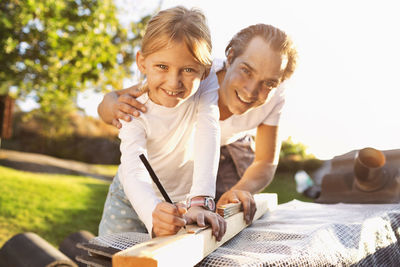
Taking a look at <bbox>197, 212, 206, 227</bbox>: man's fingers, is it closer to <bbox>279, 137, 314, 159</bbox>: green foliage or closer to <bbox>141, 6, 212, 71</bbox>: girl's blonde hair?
<bbox>141, 6, 212, 71</bbox>: girl's blonde hair

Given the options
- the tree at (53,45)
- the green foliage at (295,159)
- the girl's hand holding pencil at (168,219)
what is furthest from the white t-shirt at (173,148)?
the green foliage at (295,159)

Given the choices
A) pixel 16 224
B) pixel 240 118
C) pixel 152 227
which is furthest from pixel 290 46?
pixel 16 224

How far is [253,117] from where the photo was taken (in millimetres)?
2137

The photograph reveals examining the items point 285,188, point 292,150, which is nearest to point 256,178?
point 285,188

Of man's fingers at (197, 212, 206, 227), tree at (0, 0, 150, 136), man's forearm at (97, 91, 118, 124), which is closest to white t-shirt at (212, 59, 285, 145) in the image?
man's forearm at (97, 91, 118, 124)

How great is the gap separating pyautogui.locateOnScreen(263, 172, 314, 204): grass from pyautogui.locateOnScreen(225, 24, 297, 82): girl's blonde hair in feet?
19.8

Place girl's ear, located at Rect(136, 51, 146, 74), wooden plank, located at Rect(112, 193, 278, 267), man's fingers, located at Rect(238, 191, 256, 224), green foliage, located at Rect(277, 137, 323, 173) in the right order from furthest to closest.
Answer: green foliage, located at Rect(277, 137, 323, 173), man's fingers, located at Rect(238, 191, 256, 224), girl's ear, located at Rect(136, 51, 146, 74), wooden plank, located at Rect(112, 193, 278, 267)

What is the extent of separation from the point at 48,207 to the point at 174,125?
5208 millimetres

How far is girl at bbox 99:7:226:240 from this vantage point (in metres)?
1.25

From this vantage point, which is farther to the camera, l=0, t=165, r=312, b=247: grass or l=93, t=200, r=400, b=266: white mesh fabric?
l=0, t=165, r=312, b=247: grass

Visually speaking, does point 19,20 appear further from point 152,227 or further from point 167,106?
point 152,227

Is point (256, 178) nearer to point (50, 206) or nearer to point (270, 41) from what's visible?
point (270, 41)

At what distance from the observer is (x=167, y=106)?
4.82 feet

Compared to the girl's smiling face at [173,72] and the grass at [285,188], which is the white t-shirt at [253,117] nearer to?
the girl's smiling face at [173,72]
